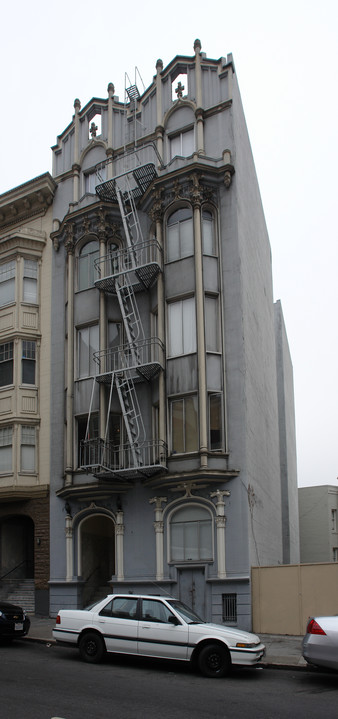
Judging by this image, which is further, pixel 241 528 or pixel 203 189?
pixel 203 189

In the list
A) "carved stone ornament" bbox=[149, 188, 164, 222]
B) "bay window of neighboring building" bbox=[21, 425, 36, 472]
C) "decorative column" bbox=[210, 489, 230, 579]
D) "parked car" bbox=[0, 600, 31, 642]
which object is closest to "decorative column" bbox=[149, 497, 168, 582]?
"decorative column" bbox=[210, 489, 230, 579]

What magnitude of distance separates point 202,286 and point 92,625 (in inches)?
435

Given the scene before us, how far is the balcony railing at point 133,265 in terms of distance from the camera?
22453 mm

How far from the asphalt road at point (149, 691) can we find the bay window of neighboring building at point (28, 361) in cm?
1249

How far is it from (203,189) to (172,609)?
45.5 feet

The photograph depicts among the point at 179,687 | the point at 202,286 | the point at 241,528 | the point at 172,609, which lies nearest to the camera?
the point at 179,687

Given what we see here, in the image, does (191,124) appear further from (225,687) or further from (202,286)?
(225,687)

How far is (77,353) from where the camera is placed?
80.1ft

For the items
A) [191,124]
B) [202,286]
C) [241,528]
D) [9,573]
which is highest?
[191,124]

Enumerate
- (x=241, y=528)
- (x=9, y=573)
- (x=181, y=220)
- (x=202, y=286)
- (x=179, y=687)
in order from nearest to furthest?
1. (x=179, y=687)
2. (x=241, y=528)
3. (x=202, y=286)
4. (x=181, y=220)
5. (x=9, y=573)

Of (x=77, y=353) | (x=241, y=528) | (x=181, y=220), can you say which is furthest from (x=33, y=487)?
(x=181, y=220)

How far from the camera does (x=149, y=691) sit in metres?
11.0

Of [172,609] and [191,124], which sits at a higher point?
[191,124]

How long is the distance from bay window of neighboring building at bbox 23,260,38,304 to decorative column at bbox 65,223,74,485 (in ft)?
6.00
